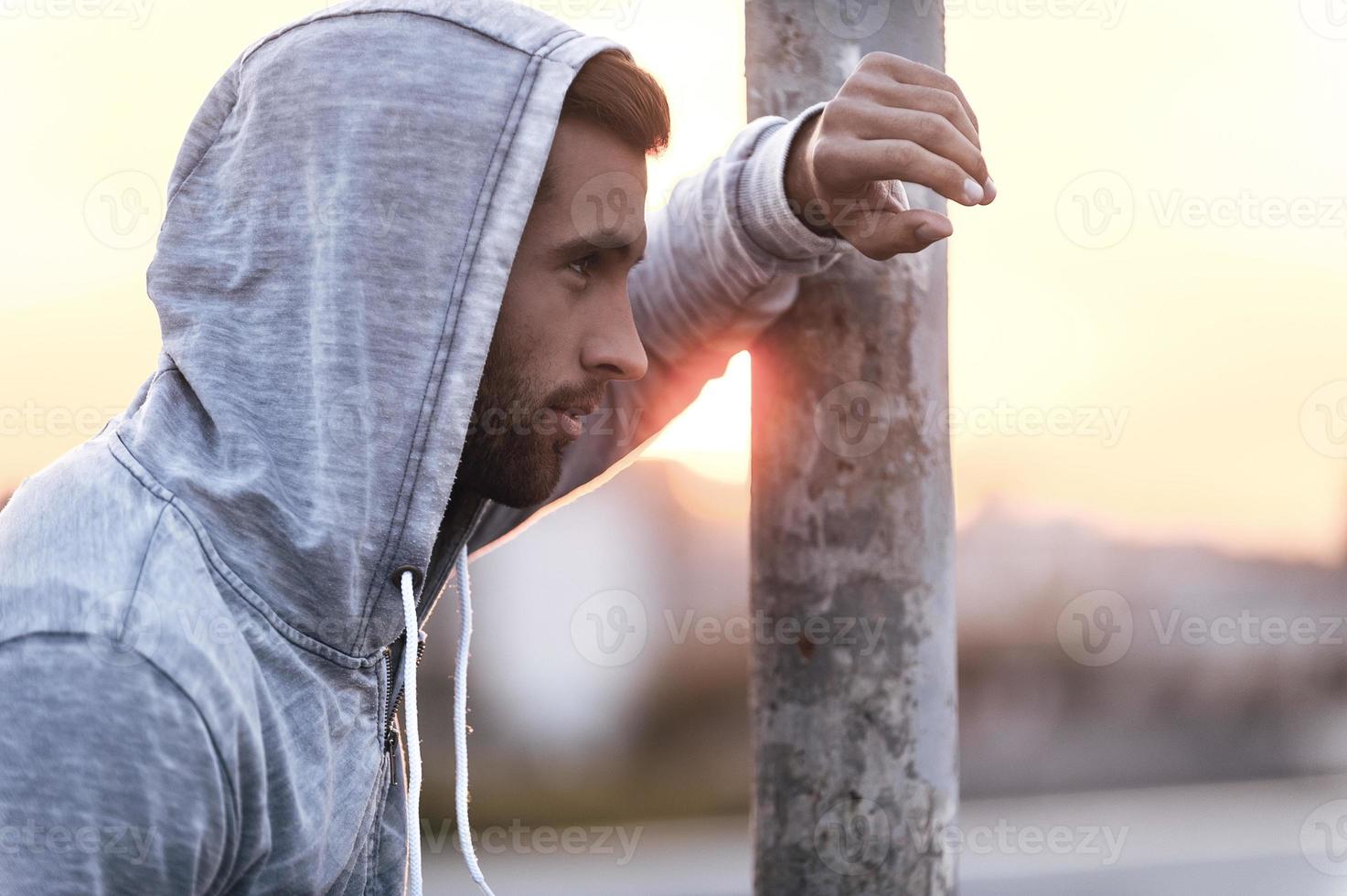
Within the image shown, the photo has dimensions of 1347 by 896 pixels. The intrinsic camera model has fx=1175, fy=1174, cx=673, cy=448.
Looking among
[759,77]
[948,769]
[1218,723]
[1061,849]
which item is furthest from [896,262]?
[1218,723]

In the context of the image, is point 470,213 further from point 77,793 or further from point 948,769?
point 948,769

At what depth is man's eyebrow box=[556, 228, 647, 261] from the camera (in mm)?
1876

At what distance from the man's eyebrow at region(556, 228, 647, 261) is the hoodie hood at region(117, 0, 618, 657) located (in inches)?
4.9

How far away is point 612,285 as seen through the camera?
1.96 m

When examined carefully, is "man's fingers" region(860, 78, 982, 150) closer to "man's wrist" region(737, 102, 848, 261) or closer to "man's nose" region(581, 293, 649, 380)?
"man's wrist" region(737, 102, 848, 261)

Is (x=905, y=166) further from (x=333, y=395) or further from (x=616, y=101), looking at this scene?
(x=333, y=395)

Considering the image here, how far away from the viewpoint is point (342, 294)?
1672 mm

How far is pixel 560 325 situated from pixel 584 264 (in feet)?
0.39

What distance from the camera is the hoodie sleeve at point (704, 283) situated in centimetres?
194

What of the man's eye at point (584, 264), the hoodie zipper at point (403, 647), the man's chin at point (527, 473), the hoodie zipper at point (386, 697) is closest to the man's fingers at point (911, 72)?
the man's eye at point (584, 264)

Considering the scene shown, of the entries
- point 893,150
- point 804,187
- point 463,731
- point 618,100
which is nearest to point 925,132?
point 893,150

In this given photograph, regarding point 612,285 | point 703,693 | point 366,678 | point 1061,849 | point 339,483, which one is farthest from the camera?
point 703,693

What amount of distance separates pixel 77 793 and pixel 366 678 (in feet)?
1.63

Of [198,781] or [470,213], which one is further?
[470,213]
